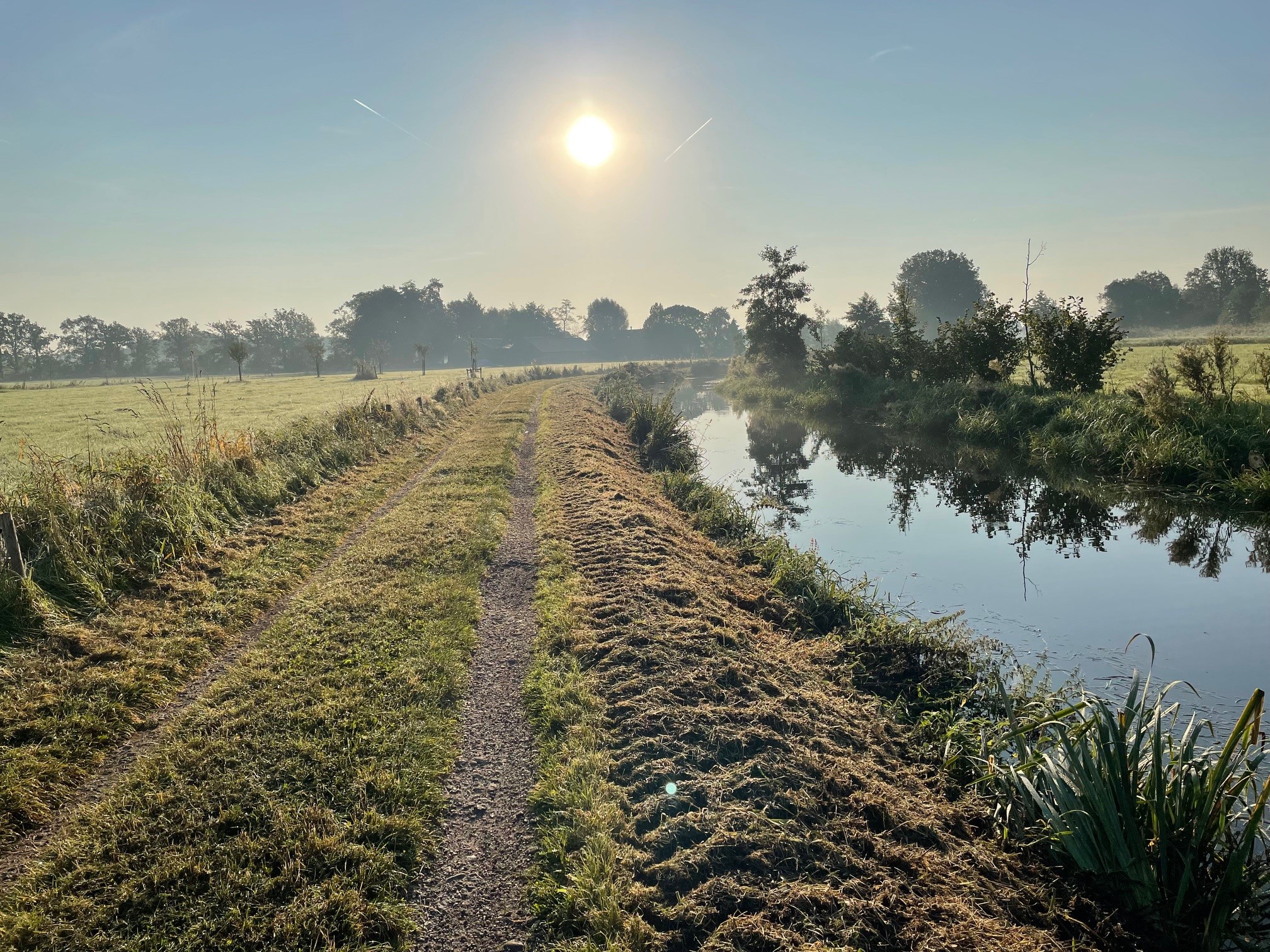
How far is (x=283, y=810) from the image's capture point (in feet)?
14.2

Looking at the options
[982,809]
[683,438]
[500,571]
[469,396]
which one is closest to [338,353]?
[469,396]

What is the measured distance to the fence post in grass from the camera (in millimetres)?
6961

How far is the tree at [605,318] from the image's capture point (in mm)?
137125

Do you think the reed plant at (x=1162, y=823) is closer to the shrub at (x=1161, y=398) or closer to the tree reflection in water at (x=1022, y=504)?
the tree reflection in water at (x=1022, y=504)

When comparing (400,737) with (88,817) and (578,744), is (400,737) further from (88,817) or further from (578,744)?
(88,817)

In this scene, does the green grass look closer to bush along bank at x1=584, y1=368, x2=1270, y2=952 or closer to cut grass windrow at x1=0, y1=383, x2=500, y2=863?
bush along bank at x1=584, y1=368, x2=1270, y2=952

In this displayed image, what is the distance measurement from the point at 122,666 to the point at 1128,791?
9014 mm

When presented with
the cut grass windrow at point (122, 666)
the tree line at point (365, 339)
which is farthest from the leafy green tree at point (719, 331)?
the cut grass windrow at point (122, 666)

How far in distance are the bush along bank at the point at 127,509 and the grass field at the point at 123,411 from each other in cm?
117

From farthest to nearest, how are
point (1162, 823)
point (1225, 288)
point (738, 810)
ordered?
point (1225, 288) → point (738, 810) → point (1162, 823)

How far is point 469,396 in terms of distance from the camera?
1395 inches

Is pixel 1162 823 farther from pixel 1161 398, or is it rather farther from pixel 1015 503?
pixel 1161 398

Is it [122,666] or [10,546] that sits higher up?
[10,546]

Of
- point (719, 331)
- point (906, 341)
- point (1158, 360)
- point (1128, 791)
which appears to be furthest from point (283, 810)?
point (719, 331)
